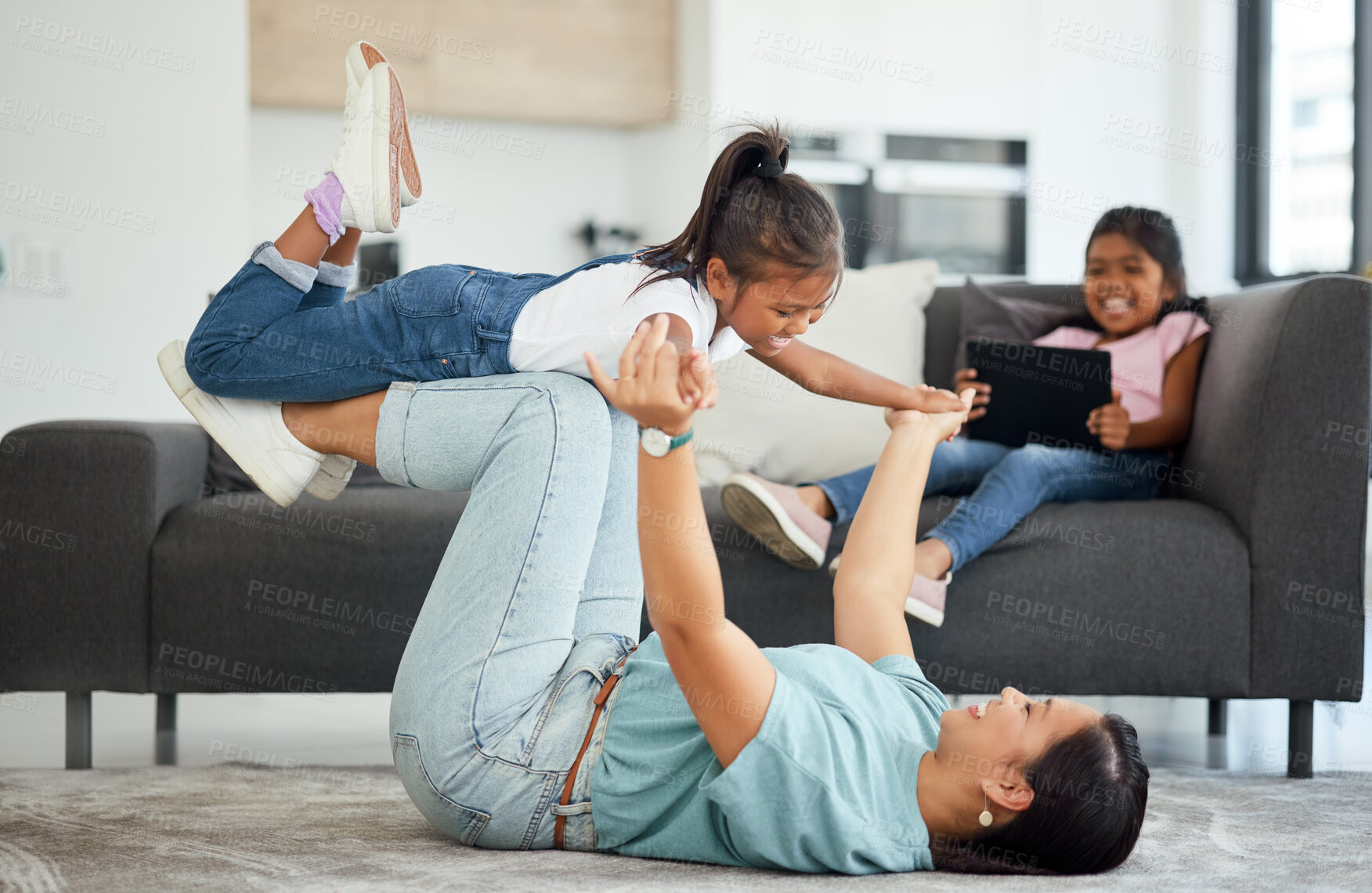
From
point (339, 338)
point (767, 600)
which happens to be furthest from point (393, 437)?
point (767, 600)

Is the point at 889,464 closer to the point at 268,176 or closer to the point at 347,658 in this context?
the point at 347,658

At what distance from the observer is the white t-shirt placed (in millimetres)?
1368

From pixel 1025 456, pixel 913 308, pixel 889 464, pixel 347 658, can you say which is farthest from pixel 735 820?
pixel 913 308

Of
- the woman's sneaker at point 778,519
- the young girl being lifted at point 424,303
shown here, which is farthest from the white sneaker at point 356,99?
the woman's sneaker at point 778,519

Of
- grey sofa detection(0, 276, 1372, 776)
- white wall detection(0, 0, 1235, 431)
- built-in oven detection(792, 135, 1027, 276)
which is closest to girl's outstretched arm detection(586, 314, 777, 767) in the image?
grey sofa detection(0, 276, 1372, 776)

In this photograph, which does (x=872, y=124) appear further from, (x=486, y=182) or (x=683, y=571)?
(x=683, y=571)

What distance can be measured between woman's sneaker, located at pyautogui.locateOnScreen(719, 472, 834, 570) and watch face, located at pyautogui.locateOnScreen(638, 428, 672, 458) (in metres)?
0.82

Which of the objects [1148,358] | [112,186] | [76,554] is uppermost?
[112,186]

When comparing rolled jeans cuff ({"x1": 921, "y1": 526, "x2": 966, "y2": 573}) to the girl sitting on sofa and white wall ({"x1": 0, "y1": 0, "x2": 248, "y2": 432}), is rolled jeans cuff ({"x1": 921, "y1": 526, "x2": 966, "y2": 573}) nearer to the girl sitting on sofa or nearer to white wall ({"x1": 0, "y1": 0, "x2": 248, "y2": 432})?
the girl sitting on sofa

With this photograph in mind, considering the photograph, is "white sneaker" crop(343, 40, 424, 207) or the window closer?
"white sneaker" crop(343, 40, 424, 207)

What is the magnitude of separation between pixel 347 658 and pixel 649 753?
871 mm

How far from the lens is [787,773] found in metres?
1.09

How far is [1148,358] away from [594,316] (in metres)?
1.37

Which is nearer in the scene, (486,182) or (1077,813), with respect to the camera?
(1077,813)
